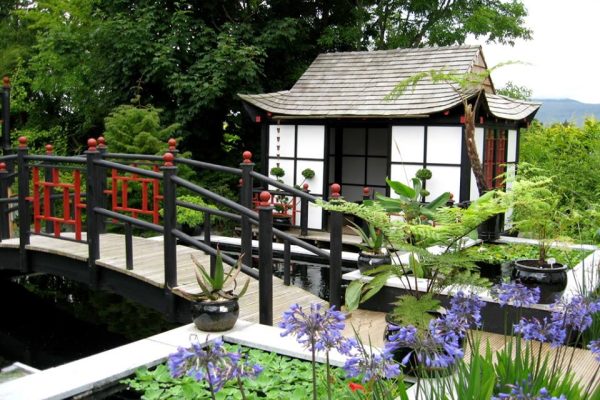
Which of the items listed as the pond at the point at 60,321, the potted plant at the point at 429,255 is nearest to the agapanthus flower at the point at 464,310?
the potted plant at the point at 429,255

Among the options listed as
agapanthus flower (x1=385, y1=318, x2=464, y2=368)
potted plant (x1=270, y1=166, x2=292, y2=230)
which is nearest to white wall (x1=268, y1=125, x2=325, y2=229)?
potted plant (x1=270, y1=166, x2=292, y2=230)

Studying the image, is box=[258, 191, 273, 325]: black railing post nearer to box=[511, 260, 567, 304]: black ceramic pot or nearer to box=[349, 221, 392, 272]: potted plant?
box=[349, 221, 392, 272]: potted plant

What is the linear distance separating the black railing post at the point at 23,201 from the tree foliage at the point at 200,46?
23.1 ft

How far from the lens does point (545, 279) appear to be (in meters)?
5.41

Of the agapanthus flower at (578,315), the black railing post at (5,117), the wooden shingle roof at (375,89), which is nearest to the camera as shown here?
the agapanthus flower at (578,315)

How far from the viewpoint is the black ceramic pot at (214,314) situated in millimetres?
4719

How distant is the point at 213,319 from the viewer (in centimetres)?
473

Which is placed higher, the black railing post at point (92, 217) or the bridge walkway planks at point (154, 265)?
the black railing post at point (92, 217)

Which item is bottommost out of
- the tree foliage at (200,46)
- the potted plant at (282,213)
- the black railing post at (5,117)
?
the potted plant at (282,213)

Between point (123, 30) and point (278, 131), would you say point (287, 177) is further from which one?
point (123, 30)

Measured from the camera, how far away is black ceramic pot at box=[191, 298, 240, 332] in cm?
472

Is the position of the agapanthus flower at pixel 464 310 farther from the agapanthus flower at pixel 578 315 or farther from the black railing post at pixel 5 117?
the black railing post at pixel 5 117

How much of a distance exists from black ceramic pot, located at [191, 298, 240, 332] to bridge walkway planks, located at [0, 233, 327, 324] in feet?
1.97

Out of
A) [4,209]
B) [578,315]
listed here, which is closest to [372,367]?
[578,315]
